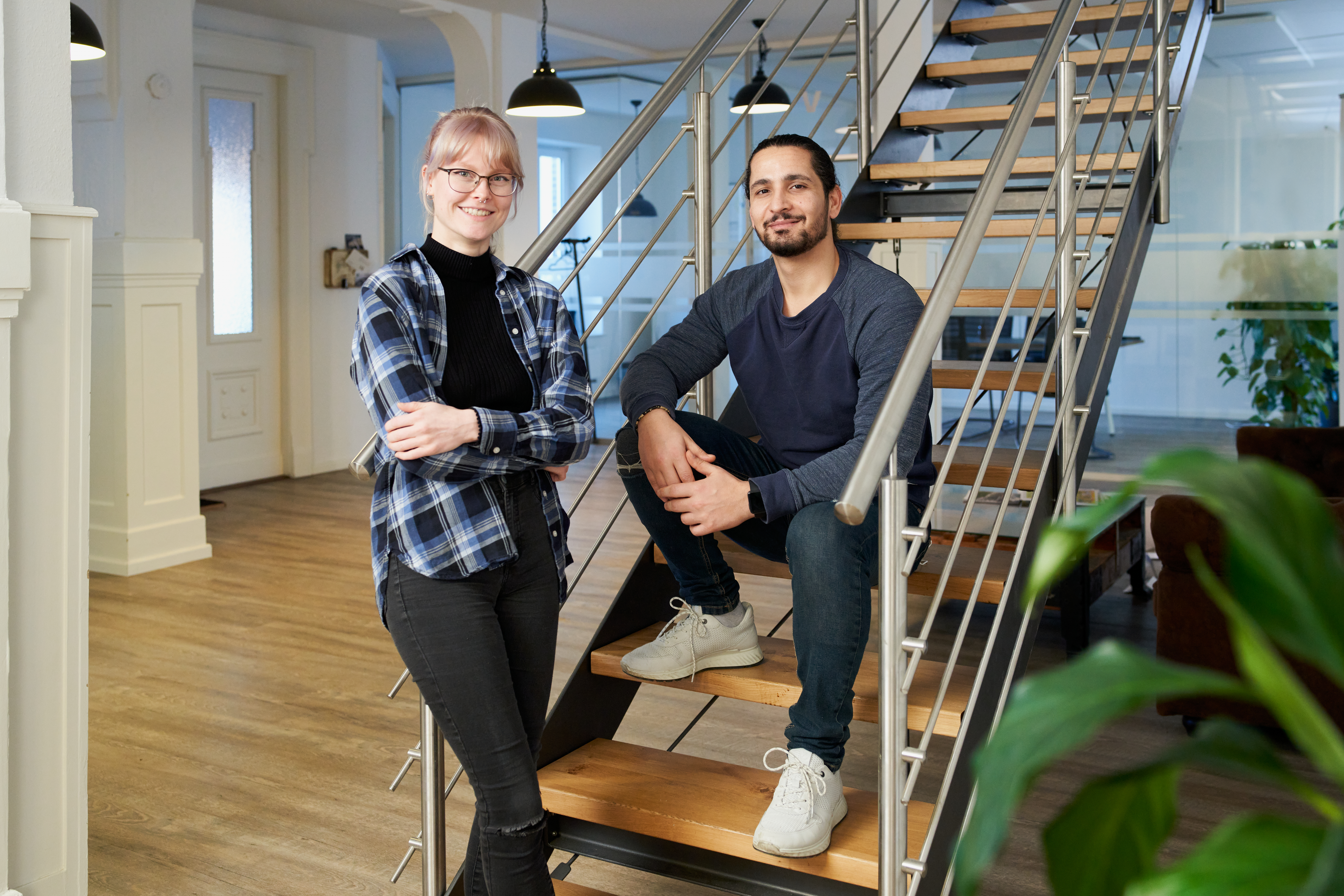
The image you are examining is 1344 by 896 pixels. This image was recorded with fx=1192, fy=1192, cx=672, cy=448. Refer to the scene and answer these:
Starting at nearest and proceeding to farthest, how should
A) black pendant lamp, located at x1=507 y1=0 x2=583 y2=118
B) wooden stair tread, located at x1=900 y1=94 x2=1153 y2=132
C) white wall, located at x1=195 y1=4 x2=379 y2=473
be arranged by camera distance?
wooden stair tread, located at x1=900 y1=94 x2=1153 y2=132
black pendant lamp, located at x1=507 y1=0 x2=583 y2=118
white wall, located at x1=195 y1=4 x2=379 y2=473

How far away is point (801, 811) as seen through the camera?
67.9 inches

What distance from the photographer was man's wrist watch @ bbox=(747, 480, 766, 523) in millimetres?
1904

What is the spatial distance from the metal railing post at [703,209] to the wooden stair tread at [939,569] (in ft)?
0.93

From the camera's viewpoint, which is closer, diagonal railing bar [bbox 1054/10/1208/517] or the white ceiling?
diagonal railing bar [bbox 1054/10/1208/517]

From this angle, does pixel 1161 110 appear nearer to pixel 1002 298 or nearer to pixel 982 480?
pixel 1002 298

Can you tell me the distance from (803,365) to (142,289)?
382 cm

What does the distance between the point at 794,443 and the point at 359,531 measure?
13.0 ft

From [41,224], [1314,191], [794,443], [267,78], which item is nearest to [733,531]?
[794,443]

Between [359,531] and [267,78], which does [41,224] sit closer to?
[359,531]

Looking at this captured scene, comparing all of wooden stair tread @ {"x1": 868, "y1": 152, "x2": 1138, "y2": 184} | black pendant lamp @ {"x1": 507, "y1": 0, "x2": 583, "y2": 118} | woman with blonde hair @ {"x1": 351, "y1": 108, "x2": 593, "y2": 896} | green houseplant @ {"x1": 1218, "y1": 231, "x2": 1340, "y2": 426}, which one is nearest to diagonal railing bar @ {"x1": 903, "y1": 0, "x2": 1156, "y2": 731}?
woman with blonde hair @ {"x1": 351, "y1": 108, "x2": 593, "y2": 896}

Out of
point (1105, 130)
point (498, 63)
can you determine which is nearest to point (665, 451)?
point (1105, 130)

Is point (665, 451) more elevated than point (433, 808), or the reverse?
point (665, 451)

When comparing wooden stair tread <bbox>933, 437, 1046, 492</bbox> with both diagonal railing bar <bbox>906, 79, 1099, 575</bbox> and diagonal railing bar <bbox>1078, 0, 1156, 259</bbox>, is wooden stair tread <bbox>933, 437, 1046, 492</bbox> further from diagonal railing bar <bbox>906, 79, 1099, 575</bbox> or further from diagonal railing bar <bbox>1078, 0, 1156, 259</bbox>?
diagonal railing bar <bbox>1078, 0, 1156, 259</bbox>

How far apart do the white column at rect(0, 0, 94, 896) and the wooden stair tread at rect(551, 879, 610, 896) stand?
0.79 m
